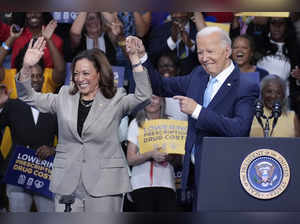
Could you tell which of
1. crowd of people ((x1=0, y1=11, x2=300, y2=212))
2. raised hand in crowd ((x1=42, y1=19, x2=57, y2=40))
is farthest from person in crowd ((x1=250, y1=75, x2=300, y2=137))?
raised hand in crowd ((x1=42, y1=19, x2=57, y2=40))

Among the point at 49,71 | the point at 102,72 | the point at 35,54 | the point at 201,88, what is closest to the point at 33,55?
the point at 35,54

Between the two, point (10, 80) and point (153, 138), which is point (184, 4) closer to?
point (153, 138)

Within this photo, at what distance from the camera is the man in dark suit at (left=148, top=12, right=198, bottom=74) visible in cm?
398

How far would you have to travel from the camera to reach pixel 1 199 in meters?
3.73

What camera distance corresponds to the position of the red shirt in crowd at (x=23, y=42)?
3.94 m

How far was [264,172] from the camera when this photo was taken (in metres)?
1.19

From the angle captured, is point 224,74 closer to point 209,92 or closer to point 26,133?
point 209,92

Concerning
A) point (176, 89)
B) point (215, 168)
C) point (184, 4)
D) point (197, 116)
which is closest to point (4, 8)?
point (184, 4)

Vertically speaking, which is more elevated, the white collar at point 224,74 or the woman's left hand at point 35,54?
the woman's left hand at point 35,54

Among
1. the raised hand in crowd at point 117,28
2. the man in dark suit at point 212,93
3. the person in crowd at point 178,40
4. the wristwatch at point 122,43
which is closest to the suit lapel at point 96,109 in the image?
the man in dark suit at point 212,93

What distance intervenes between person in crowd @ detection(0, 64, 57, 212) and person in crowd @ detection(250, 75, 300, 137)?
1346 mm

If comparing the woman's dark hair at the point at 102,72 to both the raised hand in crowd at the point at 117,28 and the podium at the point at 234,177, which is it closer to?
the raised hand in crowd at the point at 117,28

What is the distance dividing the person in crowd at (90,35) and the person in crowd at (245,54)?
88 cm

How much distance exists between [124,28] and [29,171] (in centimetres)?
123
